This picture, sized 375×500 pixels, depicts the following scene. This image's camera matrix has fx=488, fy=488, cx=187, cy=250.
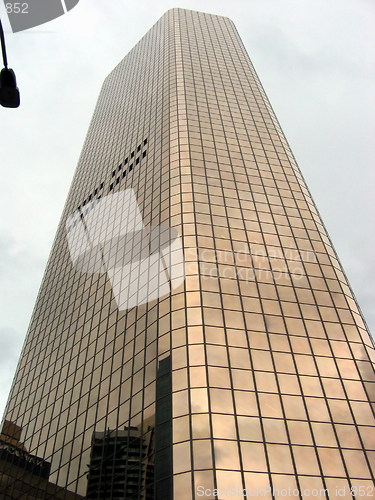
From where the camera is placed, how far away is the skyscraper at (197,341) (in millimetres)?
30984

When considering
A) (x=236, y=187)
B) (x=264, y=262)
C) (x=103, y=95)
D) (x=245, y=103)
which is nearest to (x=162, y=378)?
(x=264, y=262)

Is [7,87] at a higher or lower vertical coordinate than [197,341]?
lower

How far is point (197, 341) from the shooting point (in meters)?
36.9

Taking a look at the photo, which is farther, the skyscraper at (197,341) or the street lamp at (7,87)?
the skyscraper at (197,341)

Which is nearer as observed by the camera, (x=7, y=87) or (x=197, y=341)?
(x=7, y=87)

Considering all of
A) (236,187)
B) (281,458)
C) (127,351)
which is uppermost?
(236,187)

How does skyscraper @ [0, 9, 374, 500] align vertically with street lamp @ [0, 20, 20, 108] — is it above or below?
above

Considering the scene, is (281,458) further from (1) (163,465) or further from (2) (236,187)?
(2) (236,187)

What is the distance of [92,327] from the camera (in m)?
51.2

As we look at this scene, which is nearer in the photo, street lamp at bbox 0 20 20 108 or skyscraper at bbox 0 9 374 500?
street lamp at bbox 0 20 20 108

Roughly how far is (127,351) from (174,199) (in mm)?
18546

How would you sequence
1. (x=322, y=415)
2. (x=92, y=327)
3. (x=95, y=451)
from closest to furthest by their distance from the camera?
(x=322, y=415)
(x=95, y=451)
(x=92, y=327)

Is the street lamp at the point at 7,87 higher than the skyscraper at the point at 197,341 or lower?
lower

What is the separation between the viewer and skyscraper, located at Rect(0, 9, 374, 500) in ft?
102
